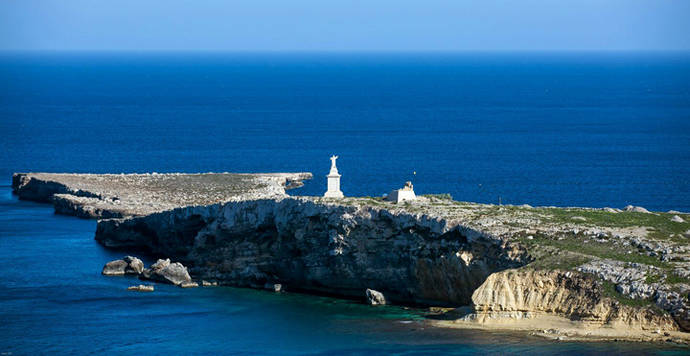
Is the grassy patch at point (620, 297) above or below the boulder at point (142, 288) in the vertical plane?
above

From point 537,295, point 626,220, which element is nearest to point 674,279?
point 537,295

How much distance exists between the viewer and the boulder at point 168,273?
68.9 m

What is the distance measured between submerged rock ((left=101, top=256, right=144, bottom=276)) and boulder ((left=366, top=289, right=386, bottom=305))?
645 inches

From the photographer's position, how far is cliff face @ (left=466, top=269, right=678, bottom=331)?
5478 cm

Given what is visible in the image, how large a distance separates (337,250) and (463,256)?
7772 millimetres

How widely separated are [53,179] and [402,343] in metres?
60.6

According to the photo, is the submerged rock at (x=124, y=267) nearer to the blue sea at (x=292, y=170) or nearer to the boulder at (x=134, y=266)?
the boulder at (x=134, y=266)

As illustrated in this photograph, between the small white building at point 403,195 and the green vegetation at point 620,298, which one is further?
the small white building at point 403,195

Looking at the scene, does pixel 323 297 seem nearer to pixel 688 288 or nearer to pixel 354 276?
pixel 354 276

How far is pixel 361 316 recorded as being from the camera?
199 feet

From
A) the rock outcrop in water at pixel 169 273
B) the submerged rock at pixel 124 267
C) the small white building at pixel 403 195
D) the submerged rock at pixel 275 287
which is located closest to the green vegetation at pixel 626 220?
the small white building at pixel 403 195

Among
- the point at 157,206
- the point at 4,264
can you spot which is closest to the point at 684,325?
the point at 4,264

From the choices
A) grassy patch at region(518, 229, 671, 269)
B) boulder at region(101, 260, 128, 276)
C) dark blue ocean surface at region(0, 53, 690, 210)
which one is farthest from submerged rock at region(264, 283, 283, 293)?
dark blue ocean surface at region(0, 53, 690, 210)

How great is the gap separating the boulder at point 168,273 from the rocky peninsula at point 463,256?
1.41 metres
